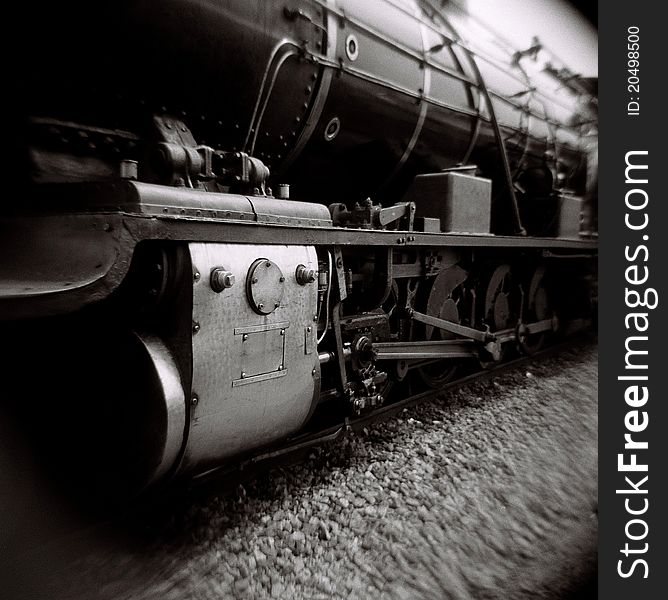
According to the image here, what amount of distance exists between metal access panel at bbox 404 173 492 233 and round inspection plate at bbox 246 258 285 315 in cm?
178

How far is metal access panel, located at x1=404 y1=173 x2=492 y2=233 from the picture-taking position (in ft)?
11.9

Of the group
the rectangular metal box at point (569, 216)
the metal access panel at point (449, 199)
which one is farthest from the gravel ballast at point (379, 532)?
the rectangular metal box at point (569, 216)

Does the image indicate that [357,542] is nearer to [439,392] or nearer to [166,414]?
[166,414]

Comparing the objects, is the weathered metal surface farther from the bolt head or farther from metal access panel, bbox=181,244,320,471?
the bolt head

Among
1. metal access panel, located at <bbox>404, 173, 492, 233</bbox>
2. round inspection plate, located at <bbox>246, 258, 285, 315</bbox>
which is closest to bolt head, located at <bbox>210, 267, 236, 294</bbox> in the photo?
round inspection plate, located at <bbox>246, 258, 285, 315</bbox>

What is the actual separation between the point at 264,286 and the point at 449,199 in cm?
192

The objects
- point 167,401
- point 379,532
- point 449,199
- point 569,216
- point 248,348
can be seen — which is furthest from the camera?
point 569,216

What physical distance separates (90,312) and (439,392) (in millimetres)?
2624

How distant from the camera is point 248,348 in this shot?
2029 millimetres

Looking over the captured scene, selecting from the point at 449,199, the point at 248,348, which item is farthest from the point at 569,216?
the point at 248,348

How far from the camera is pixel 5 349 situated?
198 centimetres

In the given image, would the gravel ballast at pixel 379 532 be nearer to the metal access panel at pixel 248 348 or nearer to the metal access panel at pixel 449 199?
the metal access panel at pixel 248 348

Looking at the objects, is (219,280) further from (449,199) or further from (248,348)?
(449,199)

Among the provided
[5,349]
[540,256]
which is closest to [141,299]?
[5,349]
